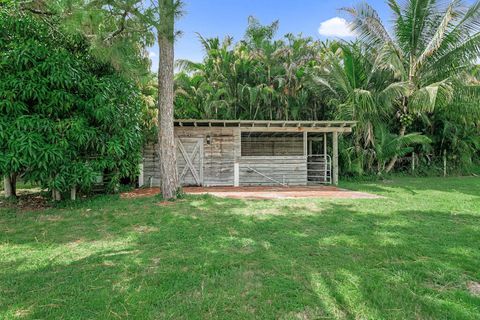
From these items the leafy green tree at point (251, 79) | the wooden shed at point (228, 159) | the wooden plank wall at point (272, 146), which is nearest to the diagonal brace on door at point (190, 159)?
the wooden shed at point (228, 159)

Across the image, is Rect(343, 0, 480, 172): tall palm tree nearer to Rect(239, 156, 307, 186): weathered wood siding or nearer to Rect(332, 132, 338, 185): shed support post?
Rect(332, 132, 338, 185): shed support post

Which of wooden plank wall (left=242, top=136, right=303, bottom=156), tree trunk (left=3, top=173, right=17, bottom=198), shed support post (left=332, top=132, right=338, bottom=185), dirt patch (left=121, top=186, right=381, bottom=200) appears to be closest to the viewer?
tree trunk (left=3, top=173, right=17, bottom=198)

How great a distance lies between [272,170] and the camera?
10.3 meters

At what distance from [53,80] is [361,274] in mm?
6203

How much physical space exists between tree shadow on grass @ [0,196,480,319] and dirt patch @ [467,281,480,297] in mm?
77

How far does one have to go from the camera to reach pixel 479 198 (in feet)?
22.7

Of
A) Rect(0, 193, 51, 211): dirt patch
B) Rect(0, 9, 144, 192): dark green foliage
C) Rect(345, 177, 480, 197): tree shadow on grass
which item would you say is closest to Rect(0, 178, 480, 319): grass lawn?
Rect(0, 193, 51, 211): dirt patch

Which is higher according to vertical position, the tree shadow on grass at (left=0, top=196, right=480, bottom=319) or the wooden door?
the wooden door

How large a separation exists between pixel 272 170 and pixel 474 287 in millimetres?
7906

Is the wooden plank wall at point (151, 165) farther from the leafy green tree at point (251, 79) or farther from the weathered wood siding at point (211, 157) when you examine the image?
the leafy green tree at point (251, 79)

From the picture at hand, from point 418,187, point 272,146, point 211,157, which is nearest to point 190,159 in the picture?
point 211,157

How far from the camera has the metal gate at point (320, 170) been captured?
10.6 meters

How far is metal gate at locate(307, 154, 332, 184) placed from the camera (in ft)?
34.8

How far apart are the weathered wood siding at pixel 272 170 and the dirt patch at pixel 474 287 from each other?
25.3 ft
